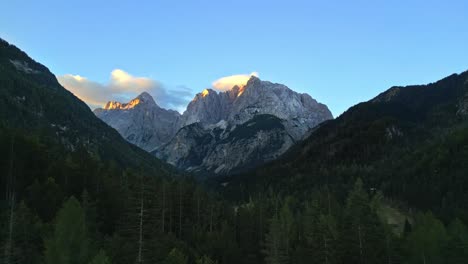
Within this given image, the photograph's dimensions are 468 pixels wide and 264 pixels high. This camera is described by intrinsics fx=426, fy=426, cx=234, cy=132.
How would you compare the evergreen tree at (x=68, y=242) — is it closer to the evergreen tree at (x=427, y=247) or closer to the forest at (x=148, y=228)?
the forest at (x=148, y=228)

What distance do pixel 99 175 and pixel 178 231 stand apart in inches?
982

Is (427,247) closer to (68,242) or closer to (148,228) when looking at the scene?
(148,228)

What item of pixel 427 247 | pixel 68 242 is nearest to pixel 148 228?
pixel 68 242

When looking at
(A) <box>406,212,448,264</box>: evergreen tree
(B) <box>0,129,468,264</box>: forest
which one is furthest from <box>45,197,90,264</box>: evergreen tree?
(A) <box>406,212,448,264</box>: evergreen tree

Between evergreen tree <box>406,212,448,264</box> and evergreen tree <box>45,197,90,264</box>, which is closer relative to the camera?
evergreen tree <box>45,197,90,264</box>

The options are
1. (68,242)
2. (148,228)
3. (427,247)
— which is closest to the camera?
(148,228)

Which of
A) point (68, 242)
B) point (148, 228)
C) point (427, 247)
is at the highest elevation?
point (148, 228)

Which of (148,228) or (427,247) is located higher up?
(148,228)

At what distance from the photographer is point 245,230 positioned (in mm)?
119938

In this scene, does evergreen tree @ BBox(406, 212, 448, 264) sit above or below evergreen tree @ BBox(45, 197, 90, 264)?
below

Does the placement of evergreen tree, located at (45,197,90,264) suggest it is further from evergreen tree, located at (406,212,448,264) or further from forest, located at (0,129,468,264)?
→ evergreen tree, located at (406,212,448,264)

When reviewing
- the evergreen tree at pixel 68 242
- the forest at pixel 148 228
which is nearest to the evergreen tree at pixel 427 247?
the forest at pixel 148 228

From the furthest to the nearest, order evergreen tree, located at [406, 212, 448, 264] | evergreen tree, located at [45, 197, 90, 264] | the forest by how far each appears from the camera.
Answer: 1. evergreen tree, located at [406, 212, 448, 264]
2. the forest
3. evergreen tree, located at [45, 197, 90, 264]

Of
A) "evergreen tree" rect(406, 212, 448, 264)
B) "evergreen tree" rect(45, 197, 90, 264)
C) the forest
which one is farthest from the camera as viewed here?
"evergreen tree" rect(406, 212, 448, 264)
